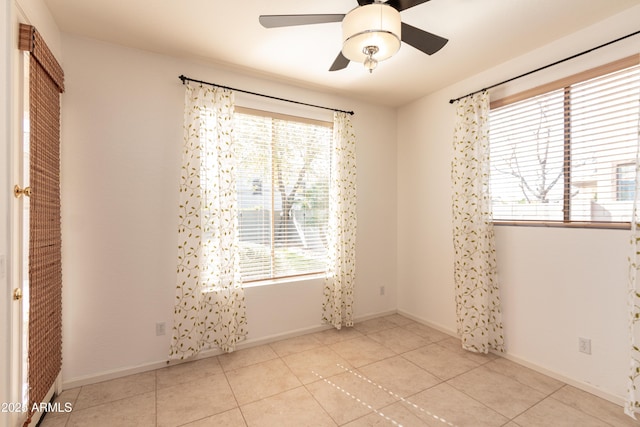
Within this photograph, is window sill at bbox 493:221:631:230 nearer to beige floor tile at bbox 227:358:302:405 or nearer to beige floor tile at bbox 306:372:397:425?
beige floor tile at bbox 306:372:397:425

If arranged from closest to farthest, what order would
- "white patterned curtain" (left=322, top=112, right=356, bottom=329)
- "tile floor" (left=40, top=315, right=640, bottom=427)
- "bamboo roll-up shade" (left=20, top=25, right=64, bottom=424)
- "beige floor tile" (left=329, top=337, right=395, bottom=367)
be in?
"bamboo roll-up shade" (left=20, top=25, right=64, bottom=424), "tile floor" (left=40, top=315, right=640, bottom=427), "beige floor tile" (left=329, top=337, right=395, bottom=367), "white patterned curtain" (left=322, top=112, right=356, bottom=329)

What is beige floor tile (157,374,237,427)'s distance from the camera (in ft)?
6.38

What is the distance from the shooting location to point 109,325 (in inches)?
93.6

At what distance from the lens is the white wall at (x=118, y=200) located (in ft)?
7.48

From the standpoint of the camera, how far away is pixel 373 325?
355cm

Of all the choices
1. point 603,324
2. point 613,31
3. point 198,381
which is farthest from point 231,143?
point 603,324

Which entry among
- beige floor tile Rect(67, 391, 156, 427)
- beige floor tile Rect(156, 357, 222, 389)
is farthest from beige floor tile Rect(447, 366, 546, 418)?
beige floor tile Rect(67, 391, 156, 427)

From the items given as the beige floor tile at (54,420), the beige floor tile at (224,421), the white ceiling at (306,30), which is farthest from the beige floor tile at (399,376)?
the white ceiling at (306,30)

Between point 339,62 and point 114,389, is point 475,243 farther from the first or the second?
point 114,389

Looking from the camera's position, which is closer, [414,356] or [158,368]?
[158,368]

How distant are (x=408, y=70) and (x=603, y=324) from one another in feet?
8.66

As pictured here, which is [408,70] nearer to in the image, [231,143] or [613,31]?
[613,31]

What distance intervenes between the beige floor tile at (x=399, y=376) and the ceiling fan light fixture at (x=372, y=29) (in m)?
2.34

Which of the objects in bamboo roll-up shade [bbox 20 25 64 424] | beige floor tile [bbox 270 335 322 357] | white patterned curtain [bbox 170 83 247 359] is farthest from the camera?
beige floor tile [bbox 270 335 322 357]
